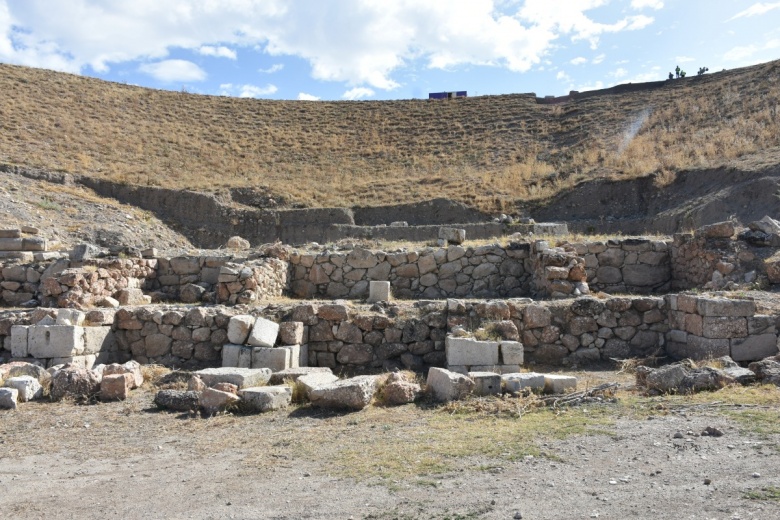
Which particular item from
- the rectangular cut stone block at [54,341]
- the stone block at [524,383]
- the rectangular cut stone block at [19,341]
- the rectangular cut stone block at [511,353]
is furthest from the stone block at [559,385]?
the rectangular cut stone block at [19,341]

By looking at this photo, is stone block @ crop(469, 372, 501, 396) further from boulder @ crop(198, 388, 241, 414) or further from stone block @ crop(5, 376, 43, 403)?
stone block @ crop(5, 376, 43, 403)

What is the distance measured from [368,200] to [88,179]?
1275 cm

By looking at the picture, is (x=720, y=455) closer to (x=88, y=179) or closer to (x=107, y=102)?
(x=88, y=179)

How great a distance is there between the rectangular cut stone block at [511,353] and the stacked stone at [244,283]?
15.2ft

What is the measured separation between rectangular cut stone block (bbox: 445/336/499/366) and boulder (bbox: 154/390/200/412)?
3.41 meters

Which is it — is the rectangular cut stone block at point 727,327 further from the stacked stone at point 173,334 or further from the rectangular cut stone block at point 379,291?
the stacked stone at point 173,334

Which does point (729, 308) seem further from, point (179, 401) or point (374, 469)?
point (179, 401)

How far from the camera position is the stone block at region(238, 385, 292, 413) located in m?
6.92

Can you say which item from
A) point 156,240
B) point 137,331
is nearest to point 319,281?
point 137,331

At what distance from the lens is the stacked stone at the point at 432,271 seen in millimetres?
12789

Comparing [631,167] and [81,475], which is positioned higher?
[631,167]

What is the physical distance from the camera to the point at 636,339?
31.6 feet

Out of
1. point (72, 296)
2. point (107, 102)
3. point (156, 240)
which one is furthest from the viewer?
point (107, 102)

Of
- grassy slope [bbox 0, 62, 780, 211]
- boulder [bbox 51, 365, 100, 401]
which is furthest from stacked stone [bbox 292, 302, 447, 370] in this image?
grassy slope [bbox 0, 62, 780, 211]
